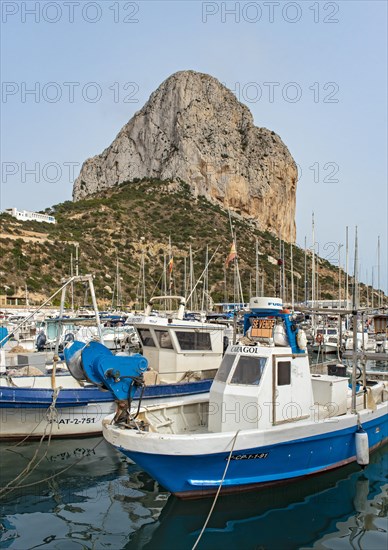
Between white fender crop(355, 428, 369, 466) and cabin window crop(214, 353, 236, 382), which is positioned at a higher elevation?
cabin window crop(214, 353, 236, 382)

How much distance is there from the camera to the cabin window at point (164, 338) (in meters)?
15.3

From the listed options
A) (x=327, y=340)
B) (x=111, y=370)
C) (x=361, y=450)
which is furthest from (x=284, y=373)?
(x=327, y=340)

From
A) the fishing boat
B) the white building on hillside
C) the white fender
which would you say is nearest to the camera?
the white fender

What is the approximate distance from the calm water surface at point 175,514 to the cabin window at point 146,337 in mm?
4685

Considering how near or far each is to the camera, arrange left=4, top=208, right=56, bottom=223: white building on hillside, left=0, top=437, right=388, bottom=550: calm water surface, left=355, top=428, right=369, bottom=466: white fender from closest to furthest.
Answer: left=0, top=437, right=388, bottom=550: calm water surface
left=355, top=428, right=369, bottom=466: white fender
left=4, top=208, right=56, bottom=223: white building on hillside

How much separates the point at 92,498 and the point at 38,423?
4087 mm

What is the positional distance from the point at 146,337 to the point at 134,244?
196ft

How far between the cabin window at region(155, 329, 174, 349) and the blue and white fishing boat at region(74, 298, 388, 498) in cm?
397

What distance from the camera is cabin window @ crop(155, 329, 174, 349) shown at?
1532 cm

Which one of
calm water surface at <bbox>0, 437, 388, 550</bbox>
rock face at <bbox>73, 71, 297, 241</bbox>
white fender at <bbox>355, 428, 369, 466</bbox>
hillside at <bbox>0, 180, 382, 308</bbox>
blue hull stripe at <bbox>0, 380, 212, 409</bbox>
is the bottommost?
calm water surface at <bbox>0, 437, 388, 550</bbox>

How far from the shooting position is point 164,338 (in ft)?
50.5

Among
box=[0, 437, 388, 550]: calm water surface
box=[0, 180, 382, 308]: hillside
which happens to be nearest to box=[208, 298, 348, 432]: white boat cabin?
box=[0, 437, 388, 550]: calm water surface

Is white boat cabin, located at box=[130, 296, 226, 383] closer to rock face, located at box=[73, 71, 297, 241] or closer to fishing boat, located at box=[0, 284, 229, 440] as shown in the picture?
fishing boat, located at box=[0, 284, 229, 440]

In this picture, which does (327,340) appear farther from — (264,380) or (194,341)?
(264,380)
